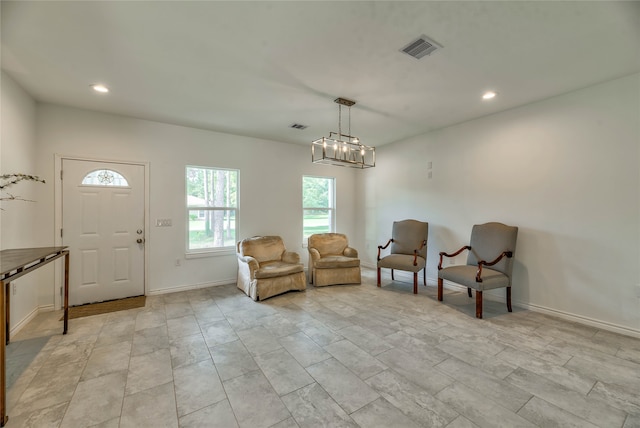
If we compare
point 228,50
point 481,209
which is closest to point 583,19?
point 481,209

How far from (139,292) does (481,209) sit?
17.5ft

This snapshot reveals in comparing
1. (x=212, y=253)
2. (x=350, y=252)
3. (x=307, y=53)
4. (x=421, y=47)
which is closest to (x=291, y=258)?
(x=350, y=252)

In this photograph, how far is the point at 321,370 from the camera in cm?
215

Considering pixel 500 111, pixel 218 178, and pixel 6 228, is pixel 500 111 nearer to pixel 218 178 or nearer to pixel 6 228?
pixel 218 178

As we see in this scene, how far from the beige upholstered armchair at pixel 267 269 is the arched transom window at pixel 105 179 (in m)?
1.92

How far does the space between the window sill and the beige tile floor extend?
110 cm

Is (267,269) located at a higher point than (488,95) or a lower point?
lower

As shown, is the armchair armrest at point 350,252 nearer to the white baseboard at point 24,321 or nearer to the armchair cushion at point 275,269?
the armchair cushion at point 275,269

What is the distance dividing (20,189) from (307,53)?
139 inches

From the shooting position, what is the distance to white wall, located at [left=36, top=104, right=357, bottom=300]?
3461 mm

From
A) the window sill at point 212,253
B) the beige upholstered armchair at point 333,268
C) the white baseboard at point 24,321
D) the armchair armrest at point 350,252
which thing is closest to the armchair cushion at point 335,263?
the beige upholstered armchair at point 333,268

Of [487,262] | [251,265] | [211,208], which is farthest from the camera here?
[211,208]

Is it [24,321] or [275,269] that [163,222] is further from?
[275,269]

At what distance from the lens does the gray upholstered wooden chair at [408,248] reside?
13.5ft
